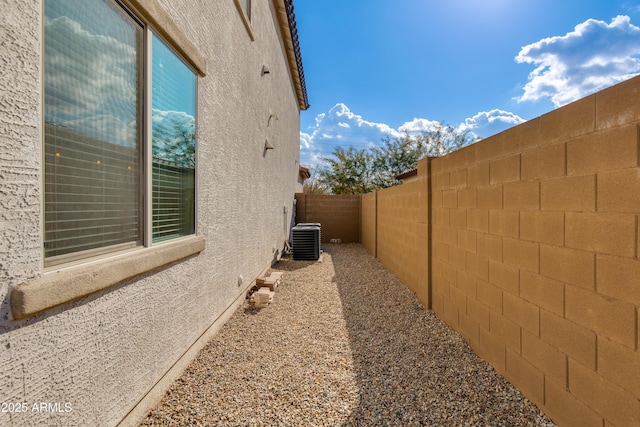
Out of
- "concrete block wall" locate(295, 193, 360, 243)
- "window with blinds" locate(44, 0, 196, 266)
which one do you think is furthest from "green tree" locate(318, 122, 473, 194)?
"window with blinds" locate(44, 0, 196, 266)

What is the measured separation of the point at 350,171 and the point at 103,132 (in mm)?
21680

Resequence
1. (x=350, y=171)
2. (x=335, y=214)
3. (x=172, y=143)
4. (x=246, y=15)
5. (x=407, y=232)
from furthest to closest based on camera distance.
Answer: (x=350, y=171)
(x=335, y=214)
(x=407, y=232)
(x=246, y=15)
(x=172, y=143)

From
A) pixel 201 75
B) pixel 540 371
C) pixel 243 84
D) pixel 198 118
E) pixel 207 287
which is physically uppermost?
pixel 243 84

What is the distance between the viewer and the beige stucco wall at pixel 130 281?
1454mm

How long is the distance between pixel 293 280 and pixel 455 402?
4.84 m

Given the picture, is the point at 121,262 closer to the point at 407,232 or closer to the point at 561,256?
the point at 561,256

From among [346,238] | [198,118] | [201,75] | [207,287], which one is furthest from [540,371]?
[346,238]

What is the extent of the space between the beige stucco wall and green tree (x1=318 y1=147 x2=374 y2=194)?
17774mm

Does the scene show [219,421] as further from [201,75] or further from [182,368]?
[201,75]

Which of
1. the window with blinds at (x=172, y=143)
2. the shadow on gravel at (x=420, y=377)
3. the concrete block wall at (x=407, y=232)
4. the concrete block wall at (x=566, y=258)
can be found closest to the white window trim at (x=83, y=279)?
the window with blinds at (x=172, y=143)

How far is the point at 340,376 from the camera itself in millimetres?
3082

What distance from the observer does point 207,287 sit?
12.4 ft

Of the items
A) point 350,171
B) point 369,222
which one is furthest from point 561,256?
point 350,171

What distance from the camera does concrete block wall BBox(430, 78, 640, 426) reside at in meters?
1.79
